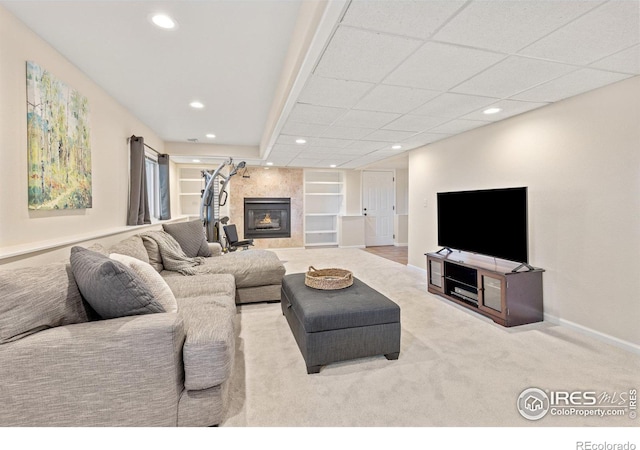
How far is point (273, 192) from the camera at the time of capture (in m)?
7.27

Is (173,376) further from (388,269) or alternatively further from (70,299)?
(388,269)

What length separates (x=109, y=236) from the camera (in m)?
2.85

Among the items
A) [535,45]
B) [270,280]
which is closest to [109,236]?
[270,280]

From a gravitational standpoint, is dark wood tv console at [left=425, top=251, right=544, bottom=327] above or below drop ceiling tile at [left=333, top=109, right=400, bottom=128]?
below

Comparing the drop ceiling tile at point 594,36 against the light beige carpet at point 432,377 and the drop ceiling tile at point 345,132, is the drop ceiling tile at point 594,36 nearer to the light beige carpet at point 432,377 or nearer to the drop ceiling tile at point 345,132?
the drop ceiling tile at point 345,132

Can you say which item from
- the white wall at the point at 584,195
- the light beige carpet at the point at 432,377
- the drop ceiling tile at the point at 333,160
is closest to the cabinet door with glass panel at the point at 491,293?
the light beige carpet at the point at 432,377

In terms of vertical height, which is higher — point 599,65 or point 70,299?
point 599,65

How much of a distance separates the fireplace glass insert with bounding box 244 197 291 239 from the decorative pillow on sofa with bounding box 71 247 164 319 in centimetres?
574

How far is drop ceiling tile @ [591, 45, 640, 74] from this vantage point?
182cm

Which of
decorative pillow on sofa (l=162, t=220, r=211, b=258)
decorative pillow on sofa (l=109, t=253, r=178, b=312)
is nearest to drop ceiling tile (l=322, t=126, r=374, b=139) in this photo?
decorative pillow on sofa (l=162, t=220, r=211, b=258)

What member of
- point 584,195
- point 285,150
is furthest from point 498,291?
point 285,150

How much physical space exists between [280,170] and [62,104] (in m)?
5.15

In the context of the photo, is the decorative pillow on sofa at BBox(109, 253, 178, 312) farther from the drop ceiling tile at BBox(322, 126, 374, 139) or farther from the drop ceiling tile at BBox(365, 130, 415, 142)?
the drop ceiling tile at BBox(365, 130, 415, 142)
